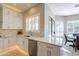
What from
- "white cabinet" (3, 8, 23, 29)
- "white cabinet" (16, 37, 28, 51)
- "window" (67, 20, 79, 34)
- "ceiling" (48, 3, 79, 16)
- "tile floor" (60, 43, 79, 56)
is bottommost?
"tile floor" (60, 43, 79, 56)

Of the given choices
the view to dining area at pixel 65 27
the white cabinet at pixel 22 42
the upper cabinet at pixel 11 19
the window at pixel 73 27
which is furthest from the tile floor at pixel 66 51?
the upper cabinet at pixel 11 19

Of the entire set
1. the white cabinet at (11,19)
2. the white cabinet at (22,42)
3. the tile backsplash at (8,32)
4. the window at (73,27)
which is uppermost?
the white cabinet at (11,19)

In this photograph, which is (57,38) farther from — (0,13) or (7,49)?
(0,13)

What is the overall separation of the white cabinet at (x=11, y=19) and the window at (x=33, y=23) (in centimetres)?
17

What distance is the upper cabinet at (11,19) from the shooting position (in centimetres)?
168

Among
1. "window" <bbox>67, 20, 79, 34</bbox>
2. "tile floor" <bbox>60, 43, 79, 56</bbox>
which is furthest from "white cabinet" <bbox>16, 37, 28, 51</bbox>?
"window" <bbox>67, 20, 79, 34</bbox>

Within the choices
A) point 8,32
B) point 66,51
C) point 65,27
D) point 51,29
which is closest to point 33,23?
point 51,29

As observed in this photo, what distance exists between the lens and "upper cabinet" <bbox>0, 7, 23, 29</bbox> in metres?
1.68

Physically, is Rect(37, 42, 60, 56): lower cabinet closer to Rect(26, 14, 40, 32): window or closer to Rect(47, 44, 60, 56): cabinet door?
Rect(47, 44, 60, 56): cabinet door

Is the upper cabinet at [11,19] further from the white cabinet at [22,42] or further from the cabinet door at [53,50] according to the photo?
the cabinet door at [53,50]

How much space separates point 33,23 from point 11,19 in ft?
1.55

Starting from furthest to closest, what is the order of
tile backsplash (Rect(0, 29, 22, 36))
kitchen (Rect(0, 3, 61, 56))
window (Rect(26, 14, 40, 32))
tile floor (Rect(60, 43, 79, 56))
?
window (Rect(26, 14, 40, 32)) → tile backsplash (Rect(0, 29, 22, 36)) → kitchen (Rect(0, 3, 61, 56)) → tile floor (Rect(60, 43, 79, 56))

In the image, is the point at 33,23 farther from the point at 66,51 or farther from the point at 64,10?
the point at 66,51

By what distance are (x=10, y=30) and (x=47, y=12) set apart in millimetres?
806
